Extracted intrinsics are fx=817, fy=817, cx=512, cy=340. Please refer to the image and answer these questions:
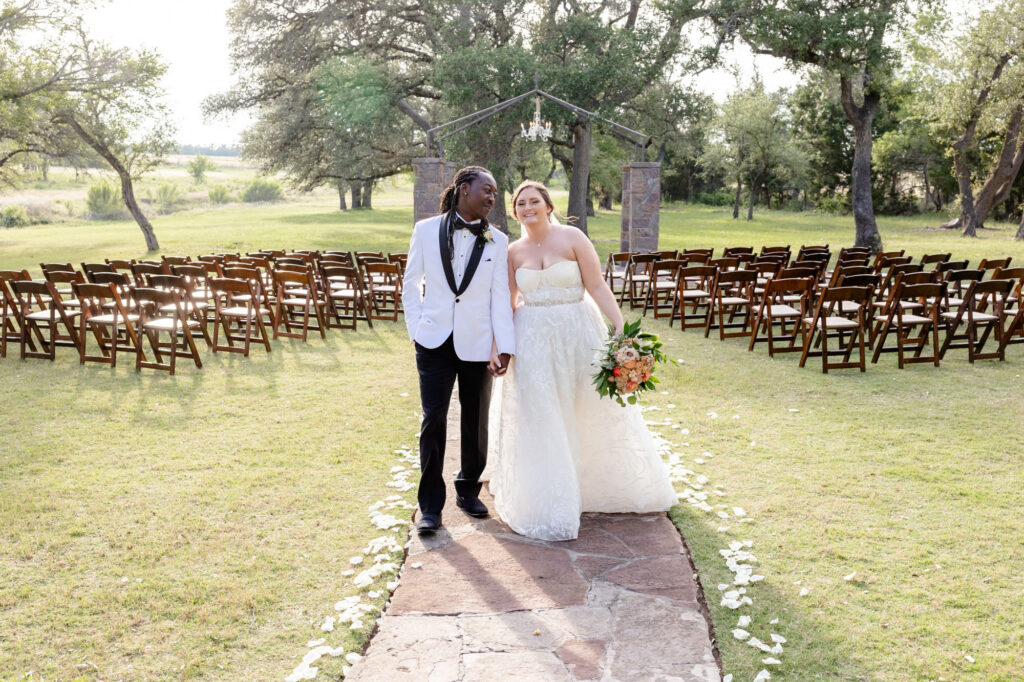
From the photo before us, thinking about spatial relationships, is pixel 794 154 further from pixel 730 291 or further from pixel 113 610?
pixel 113 610

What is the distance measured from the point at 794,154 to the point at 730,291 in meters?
36.1

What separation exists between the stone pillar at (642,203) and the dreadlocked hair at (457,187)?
A: 13.2m

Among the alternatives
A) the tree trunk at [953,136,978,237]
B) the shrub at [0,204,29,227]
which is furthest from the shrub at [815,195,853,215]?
the shrub at [0,204,29,227]

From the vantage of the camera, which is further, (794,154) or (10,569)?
(794,154)

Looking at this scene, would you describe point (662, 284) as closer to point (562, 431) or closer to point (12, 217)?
point (562, 431)

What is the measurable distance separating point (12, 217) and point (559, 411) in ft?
145

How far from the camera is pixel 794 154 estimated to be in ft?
143

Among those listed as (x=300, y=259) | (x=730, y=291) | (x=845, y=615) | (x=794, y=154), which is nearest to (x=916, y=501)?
(x=845, y=615)

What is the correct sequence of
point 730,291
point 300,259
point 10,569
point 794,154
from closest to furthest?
point 10,569, point 730,291, point 300,259, point 794,154

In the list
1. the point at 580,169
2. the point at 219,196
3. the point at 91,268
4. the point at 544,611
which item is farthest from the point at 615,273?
the point at 219,196

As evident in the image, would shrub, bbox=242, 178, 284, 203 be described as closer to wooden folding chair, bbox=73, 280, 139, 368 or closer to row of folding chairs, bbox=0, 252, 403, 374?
row of folding chairs, bbox=0, 252, 403, 374

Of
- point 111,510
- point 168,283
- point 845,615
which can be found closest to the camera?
point 845,615

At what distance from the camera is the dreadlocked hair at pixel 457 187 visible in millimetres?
4027

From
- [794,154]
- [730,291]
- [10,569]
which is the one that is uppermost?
[794,154]
